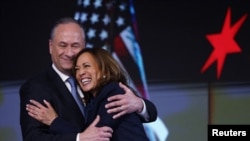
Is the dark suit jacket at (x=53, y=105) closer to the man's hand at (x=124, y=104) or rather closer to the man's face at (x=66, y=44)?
the man's face at (x=66, y=44)

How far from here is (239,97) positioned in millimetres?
3164

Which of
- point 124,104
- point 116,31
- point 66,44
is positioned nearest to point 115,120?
point 124,104

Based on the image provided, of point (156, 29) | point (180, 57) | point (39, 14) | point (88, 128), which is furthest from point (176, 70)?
point (88, 128)

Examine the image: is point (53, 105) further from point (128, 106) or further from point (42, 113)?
point (128, 106)

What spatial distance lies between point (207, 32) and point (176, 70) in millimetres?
321

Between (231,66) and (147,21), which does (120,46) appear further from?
(231,66)

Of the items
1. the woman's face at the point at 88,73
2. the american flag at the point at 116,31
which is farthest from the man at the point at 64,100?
the american flag at the point at 116,31

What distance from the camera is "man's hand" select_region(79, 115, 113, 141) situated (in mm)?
1584

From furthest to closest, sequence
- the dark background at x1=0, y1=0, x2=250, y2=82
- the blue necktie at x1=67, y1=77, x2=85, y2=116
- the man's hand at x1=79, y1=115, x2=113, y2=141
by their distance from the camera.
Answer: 1. the dark background at x1=0, y1=0, x2=250, y2=82
2. the blue necktie at x1=67, y1=77, x2=85, y2=116
3. the man's hand at x1=79, y1=115, x2=113, y2=141

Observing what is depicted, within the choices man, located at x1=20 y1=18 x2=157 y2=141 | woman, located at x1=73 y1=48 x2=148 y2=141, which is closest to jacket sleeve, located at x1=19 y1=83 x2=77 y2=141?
man, located at x1=20 y1=18 x2=157 y2=141

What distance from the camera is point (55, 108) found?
6.00 feet

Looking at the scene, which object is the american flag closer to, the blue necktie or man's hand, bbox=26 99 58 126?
the blue necktie

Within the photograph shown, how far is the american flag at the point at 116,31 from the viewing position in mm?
3199

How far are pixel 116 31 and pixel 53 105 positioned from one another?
1452 millimetres
